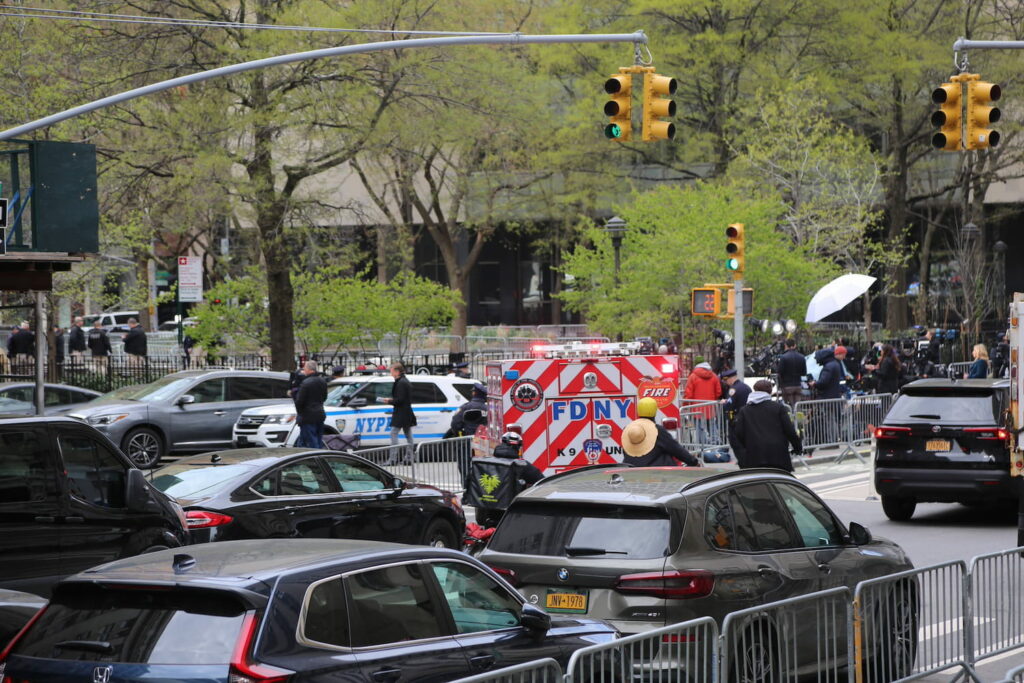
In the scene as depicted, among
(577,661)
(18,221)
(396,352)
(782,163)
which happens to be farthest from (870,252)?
(577,661)

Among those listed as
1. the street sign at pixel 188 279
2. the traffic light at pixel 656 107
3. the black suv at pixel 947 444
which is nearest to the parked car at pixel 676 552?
the black suv at pixel 947 444

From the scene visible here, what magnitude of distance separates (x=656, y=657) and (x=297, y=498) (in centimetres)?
678

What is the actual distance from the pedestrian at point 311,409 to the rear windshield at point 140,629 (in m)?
16.1

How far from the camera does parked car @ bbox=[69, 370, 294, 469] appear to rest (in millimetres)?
24219

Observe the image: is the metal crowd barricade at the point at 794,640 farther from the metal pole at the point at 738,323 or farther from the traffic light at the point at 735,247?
the traffic light at the point at 735,247

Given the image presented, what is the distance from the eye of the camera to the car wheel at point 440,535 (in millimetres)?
13977

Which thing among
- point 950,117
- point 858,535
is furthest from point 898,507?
point 858,535

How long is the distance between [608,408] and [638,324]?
14950 millimetres

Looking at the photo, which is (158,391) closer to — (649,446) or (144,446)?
(144,446)

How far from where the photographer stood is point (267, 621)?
225 inches

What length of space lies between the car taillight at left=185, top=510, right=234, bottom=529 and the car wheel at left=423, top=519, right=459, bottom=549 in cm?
228

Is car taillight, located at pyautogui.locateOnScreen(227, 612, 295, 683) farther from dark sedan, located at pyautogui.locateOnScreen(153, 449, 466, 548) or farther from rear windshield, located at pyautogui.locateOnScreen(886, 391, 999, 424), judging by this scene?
rear windshield, located at pyautogui.locateOnScreen(886, 391, 999, 424)

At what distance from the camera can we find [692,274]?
32.6 meters

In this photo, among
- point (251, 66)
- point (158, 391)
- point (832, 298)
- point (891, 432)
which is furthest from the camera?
point (832, 298)
